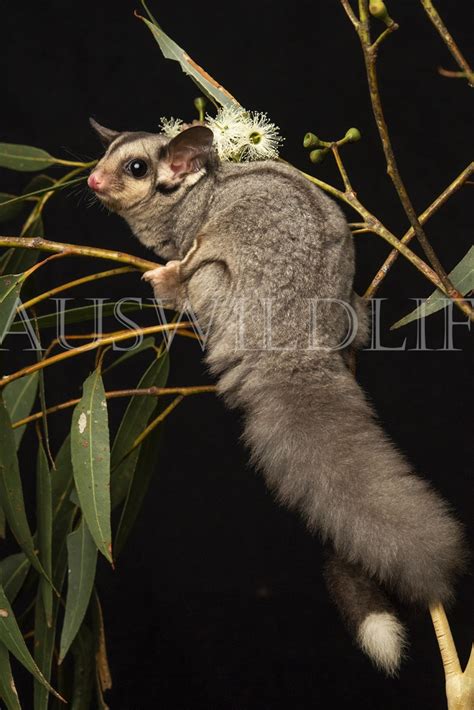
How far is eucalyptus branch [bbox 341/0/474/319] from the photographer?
1781 millimetres

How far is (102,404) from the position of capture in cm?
206

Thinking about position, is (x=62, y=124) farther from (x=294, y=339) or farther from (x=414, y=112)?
(x=294, y=339)

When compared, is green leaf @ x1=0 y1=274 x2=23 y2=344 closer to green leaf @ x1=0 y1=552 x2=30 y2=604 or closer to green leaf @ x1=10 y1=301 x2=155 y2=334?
green leaf @ x1=10 y1=301 x2=155 y2=334

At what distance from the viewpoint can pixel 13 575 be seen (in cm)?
238

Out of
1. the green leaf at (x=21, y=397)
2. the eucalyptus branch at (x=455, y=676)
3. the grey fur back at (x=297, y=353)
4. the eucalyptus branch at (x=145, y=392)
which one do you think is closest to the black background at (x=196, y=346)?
the green leaf at (x=21, y=397)

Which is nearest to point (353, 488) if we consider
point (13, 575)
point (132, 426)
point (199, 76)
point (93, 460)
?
point (93, 460)

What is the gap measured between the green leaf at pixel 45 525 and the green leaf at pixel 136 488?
234 millimetres

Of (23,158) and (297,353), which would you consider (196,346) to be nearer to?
(23,158)

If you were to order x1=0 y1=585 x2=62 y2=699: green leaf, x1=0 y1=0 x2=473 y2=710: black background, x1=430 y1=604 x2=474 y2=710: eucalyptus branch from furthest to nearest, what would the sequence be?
x1=0 y1=0 x2=473 y2=710: black background, x1=0 y1=585 x2=62 y2=699: green leaf, x1=430 y1=604 x2=474 y2=710: eucalyptus branch

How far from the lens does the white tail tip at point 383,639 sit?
6.09 ft

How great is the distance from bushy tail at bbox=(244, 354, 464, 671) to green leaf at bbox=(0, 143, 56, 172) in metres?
0.91

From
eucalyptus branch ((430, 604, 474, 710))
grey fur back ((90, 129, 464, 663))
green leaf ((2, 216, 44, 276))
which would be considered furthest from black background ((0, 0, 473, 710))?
eucalyptus branch ((430, 604, 474, 710))

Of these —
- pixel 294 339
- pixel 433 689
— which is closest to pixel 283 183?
pixel 294 339

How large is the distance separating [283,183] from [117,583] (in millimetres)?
1794
